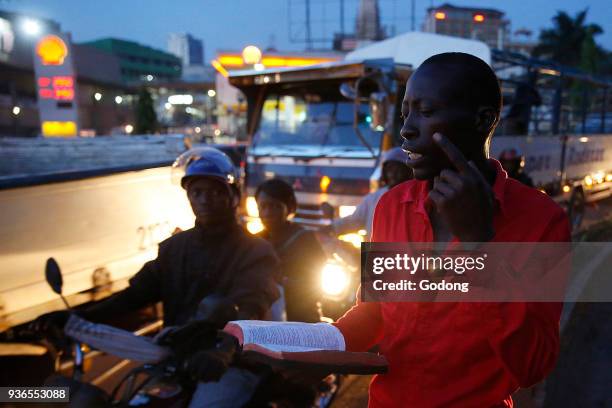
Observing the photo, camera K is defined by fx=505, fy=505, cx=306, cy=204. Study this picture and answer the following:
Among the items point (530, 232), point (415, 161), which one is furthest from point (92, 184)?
point (530, 232)

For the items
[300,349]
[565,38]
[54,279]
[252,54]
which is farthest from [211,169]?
[565,38]

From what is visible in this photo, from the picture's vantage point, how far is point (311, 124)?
19.7 ft

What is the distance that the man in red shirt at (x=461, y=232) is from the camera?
3.32 feet

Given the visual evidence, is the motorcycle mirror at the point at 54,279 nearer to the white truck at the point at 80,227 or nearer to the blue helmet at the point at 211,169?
the blue helmet at the point at 211,169

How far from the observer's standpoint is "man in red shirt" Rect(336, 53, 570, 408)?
1.01 meters

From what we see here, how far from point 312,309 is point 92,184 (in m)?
1.76

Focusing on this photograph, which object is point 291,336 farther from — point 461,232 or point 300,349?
point 461,232

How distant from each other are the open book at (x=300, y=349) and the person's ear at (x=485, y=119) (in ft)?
2.03

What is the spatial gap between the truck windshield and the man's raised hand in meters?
4.50

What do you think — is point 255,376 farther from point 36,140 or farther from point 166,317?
point 36,140

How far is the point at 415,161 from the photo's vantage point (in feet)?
3.88

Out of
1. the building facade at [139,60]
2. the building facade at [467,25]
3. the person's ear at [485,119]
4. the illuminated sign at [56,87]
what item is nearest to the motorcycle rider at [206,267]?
the person's ear at [485,119]

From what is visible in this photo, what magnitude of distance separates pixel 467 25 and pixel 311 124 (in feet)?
69.8

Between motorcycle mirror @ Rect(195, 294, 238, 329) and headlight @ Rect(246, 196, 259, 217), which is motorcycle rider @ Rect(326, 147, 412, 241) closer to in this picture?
headlight @ Rect(246, 196, 259, 217)
